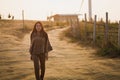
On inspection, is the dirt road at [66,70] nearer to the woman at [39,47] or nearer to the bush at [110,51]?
the woman at [39,47]

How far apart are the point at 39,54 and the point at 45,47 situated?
290 mm

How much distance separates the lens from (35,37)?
434 inches

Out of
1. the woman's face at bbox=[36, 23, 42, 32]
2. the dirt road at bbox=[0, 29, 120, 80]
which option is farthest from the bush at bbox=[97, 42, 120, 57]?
the woman's face at bbox=[36, 23, 42, 32]

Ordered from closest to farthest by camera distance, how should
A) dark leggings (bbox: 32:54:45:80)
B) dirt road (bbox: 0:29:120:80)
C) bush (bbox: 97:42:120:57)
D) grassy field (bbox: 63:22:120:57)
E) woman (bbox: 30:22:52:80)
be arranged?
1. dark leggings (bbox: 32:54:45:80)
2. woman (bbox: 30:22:52:80)
3. dirt road (bbox: 0:29:120:80)
4. bush (bbox: 97:42:120:57)
5. grassy field (bbox: 63:22:120:57)

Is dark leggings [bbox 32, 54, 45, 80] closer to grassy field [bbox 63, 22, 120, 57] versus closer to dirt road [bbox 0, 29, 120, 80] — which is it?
dirt road [bbox 0, 29, 120, 80]

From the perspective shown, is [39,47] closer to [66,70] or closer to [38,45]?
[38,45]

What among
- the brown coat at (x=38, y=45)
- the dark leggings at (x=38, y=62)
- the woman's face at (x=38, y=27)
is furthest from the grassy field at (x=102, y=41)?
the woman's face at (x=38, y=27)

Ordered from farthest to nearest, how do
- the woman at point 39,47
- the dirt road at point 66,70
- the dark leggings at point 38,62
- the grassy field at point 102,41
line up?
the grassy field at point 102,41 < the dirt road at point 66,70 < the woman at point 39,47 < the dark leggings at point 38,62

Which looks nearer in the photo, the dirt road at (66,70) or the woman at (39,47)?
the woman at (39,47)

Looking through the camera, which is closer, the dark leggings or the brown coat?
the dark leggings

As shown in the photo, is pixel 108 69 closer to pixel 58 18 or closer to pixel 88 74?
pixel 88 74

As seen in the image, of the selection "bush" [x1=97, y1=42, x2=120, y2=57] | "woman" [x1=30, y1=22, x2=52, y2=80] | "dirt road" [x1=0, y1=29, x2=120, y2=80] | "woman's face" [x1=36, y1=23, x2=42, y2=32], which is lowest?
"dirt road" [x1=0, y1=29, x2=120, y2=80]

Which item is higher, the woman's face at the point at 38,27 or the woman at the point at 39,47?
the woman's face at the point at 38,27

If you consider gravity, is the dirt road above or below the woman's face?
below
